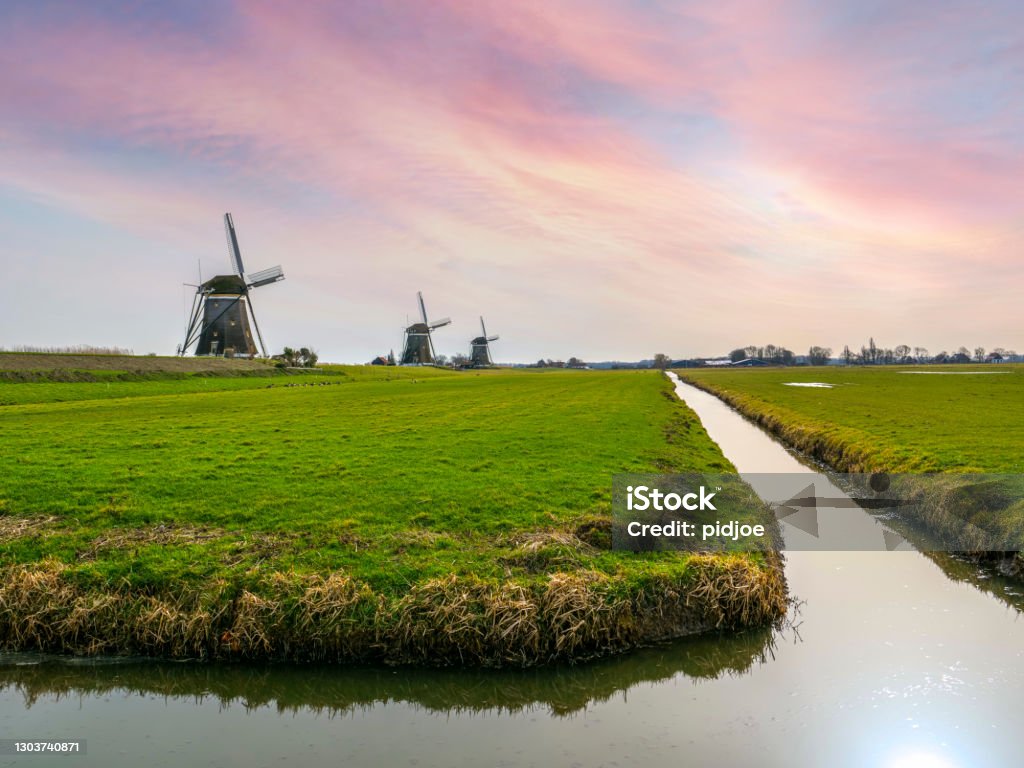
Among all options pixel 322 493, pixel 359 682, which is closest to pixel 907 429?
pixel 322 493

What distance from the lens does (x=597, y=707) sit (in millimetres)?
10445

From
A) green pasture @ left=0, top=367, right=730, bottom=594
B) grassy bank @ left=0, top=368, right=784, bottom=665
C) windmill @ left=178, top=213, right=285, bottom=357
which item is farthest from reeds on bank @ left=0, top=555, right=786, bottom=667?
windmill @ left=178, top=213, right=285, bottom=357

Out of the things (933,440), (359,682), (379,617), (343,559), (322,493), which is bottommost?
(359,682)

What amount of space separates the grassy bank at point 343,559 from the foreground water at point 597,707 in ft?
1.82

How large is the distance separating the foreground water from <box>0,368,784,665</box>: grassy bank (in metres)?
0.55

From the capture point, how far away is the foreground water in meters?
9.26

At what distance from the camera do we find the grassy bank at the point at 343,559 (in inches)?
461

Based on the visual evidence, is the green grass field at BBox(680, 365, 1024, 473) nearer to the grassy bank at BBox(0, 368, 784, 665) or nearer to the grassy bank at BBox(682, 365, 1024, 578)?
the grassy bank at BBox(682, 365, 1024, 578)

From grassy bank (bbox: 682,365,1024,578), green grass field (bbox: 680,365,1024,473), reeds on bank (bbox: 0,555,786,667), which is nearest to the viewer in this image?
reeds on bank (bbox: 0,555,786,667)

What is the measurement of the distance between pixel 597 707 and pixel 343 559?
6.00m

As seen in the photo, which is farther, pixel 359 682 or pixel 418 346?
pixel 418 346

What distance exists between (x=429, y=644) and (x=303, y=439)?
18.7 m

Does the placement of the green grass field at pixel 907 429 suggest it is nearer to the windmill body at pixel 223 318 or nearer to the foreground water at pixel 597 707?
the foreground water at pixel 597 707

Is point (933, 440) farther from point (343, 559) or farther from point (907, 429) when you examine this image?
point (343, 559)
